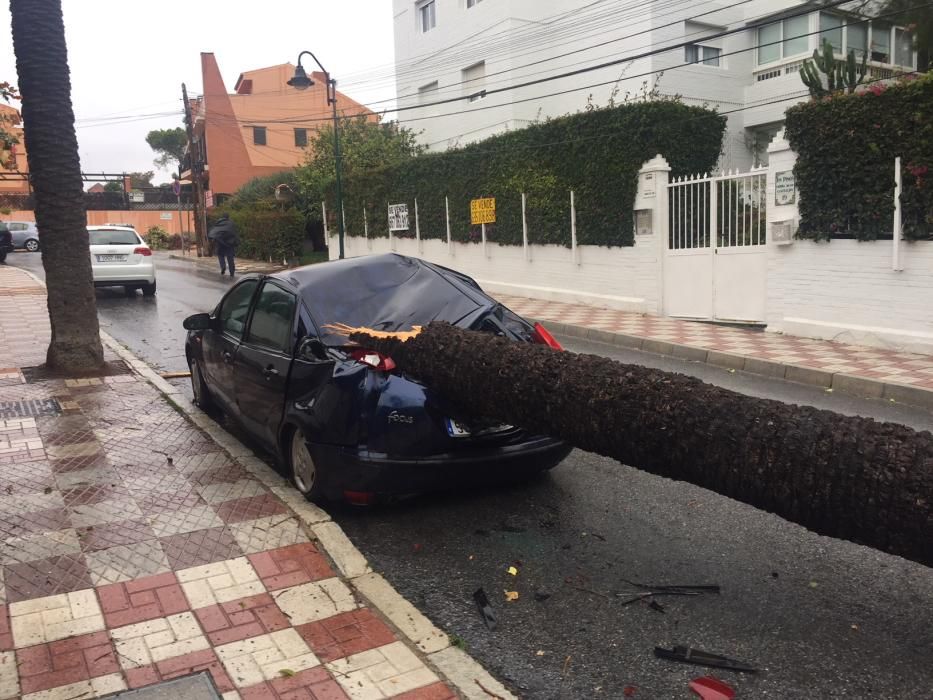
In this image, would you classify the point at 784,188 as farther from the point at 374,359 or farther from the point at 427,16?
the point at 427,16

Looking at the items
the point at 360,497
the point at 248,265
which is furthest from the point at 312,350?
the point at 248,265

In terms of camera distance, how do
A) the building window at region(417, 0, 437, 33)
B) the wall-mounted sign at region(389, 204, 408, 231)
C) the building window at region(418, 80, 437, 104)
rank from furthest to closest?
1. the building window at region(418, 80, 437, 104)
2. the building window at region(417, 0, 437, 33)
3. the wall-mounted sign at region(389, 204, 408, 231)

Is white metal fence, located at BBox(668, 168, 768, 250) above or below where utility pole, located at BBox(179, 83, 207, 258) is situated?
below

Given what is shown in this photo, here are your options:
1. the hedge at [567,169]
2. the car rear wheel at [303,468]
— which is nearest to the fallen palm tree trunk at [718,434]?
the car rear wheel at [303,468]

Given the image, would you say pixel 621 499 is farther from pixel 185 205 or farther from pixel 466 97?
pixel 185 205

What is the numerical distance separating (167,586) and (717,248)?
1089 centimetres

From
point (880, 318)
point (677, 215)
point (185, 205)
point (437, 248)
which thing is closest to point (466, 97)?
point (437, 248)

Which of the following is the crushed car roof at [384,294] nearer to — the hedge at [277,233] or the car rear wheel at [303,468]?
the car rear wheel at [303,468]

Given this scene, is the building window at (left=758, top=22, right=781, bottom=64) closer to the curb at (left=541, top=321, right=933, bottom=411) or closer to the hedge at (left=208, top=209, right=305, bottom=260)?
the curb at (left=541, top=321, right=933, bottom=411)

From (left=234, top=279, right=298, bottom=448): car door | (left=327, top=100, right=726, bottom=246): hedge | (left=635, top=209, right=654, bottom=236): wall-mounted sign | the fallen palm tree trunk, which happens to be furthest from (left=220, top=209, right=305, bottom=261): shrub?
the fallen palm tree trunk

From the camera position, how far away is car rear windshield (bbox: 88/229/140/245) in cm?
1708

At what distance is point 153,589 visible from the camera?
3693 mm

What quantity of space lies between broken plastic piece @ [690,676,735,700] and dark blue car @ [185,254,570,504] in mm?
1804

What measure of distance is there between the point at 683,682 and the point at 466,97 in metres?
25.4
